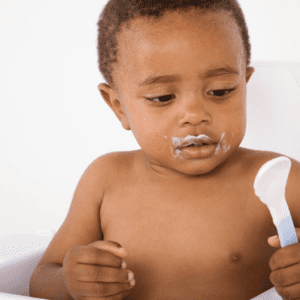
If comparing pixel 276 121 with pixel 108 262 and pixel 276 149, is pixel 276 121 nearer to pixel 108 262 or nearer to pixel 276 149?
pixel 276 149

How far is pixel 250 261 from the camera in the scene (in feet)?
2.08

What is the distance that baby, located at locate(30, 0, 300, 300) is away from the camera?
0.59 m

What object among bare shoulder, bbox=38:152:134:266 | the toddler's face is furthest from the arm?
the toddler's face

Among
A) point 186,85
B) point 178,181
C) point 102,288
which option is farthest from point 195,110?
point 102,288

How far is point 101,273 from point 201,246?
159 millimetres

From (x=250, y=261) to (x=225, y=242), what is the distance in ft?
0.14

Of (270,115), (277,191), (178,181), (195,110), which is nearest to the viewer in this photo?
(277,191)

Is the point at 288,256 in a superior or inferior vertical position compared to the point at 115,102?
inferior

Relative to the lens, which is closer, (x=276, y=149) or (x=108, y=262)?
(x=108, y=262)

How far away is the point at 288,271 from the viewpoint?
49 centimetres

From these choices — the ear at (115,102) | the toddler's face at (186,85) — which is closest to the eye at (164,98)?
the toddler's face at (186,85)

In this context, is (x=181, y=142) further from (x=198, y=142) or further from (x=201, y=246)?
(x=201, y=246)

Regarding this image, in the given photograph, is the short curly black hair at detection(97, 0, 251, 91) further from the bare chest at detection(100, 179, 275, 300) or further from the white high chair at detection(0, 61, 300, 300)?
the bare chest at detection(100, 179, 275, 300)

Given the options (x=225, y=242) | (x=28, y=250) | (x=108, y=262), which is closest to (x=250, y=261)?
(x=225, y=242)
